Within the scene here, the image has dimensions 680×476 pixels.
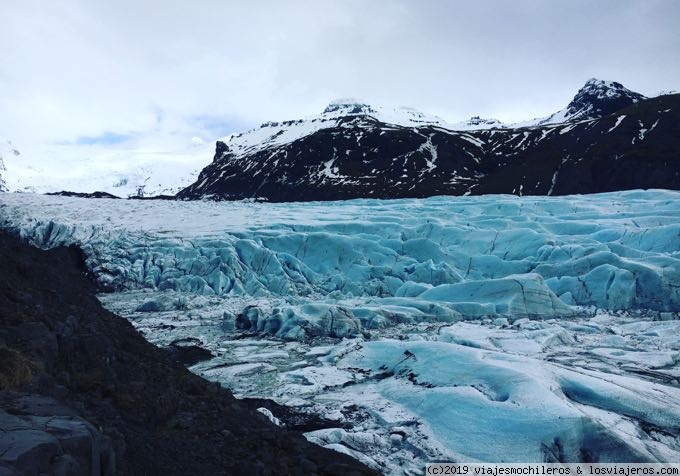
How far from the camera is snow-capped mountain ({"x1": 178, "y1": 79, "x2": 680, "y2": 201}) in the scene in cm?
5466

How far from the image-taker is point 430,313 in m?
13.8

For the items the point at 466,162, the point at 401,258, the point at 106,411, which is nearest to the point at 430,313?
the point at 401,258

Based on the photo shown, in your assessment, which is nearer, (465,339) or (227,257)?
(465,339)

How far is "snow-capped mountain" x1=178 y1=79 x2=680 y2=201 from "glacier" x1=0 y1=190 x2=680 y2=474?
28.2 meters

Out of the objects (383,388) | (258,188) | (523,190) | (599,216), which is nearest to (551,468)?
(383,388)

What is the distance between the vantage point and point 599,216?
22.8 metres

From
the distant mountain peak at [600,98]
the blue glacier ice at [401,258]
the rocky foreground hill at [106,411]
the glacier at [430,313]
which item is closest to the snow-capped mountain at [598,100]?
the distant mountain peak at [600,98]

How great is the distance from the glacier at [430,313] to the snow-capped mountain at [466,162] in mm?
28247

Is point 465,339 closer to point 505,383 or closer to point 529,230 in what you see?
point 505,383

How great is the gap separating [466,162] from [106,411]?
69.1 meters

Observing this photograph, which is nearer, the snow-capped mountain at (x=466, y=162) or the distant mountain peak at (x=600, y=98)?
the snow-capped mountain at (x=466, y=162)

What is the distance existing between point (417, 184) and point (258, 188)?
28865mm

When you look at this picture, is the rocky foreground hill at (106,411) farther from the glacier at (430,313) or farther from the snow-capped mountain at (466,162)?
the snow-capped mountain at (466,162)

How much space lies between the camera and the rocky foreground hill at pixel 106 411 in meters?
3.04
